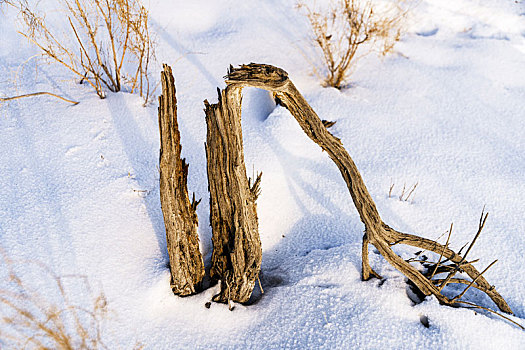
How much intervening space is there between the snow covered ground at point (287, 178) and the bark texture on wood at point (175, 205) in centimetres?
9

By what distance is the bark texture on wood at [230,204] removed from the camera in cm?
106

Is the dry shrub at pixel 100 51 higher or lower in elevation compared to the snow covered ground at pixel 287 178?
higher

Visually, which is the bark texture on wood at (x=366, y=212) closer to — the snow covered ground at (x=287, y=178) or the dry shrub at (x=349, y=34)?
the snow covered ground at (x=287, y=178)

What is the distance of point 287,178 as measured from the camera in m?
1.80

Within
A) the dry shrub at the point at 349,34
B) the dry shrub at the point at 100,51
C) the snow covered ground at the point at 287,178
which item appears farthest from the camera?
the dry shrub at the point at 349,34

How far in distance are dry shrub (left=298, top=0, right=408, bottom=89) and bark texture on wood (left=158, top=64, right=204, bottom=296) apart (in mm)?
1374

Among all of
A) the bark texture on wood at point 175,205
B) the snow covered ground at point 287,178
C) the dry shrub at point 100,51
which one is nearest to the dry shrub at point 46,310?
the snow covered ground at point 287,178

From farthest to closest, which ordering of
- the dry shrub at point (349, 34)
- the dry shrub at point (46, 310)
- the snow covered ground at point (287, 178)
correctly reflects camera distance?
the dry shrub at point (349, 34) → the snow covered ground at point (287, 178) → the dry shrub at point (46, 310)

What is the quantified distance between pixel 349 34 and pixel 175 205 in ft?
7.20

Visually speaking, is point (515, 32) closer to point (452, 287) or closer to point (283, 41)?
point (283, 41)

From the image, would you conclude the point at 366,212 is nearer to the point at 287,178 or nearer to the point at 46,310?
the point at 287,178

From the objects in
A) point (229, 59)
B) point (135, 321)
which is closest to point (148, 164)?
point (135, 321)

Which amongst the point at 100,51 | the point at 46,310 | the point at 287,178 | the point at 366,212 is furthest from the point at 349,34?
the point at 46,310

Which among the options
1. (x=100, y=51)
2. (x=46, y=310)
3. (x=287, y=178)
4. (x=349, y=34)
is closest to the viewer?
(x=46, y=310)
